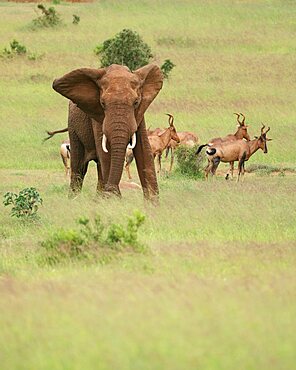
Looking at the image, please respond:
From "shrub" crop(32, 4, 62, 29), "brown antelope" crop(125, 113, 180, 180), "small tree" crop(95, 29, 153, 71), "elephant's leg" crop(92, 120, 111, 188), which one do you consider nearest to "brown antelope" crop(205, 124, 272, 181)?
"brown antelope" crop(125, 113, 180, 180)

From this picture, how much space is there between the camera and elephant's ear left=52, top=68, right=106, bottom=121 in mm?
15398

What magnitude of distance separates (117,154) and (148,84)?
1.59m

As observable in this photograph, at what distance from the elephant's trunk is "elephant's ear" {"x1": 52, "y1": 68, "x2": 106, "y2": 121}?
96cm

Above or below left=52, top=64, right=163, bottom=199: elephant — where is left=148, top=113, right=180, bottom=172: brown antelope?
below

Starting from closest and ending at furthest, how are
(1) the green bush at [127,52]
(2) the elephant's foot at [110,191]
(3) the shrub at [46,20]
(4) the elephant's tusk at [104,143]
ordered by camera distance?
(2) the elephant's foot at [110,191], (4) the elephant's tusk at [104,143], (1) the green bush at [127,52], (3) the shrub at [46,20]

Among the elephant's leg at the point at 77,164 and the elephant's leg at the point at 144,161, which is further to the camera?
the elephant's leg at the point at 77,164

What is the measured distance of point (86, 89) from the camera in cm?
1557

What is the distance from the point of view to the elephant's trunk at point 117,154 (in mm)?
14461

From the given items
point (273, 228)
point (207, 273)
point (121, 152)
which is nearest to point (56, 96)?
point (121, 152)

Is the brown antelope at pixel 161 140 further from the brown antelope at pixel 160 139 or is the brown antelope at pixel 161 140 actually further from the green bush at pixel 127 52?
the green bush at pixel 127 52

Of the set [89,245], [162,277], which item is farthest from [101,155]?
[162,277]

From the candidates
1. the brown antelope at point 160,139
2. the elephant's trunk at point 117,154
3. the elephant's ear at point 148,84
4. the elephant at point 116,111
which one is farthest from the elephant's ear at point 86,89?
the brown antelope at point 160,139

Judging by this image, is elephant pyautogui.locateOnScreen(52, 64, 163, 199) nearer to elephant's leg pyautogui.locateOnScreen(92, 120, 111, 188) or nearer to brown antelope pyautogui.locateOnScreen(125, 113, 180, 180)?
elephant's leg pyautogui.locateOnScreen(92, 120, 111, 188)

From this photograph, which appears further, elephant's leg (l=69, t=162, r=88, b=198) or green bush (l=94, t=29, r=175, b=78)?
green bush (l=94, t=29, r=175, b=78)
